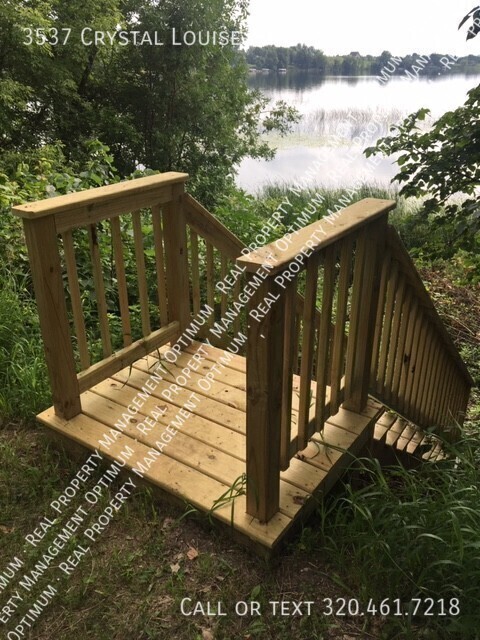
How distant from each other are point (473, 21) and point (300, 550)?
2.62 meters

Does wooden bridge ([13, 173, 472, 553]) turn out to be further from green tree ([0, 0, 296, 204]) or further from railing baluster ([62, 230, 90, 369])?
green tree ([0, 0, 296, 204])

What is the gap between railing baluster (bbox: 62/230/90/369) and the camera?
2137 millimetres

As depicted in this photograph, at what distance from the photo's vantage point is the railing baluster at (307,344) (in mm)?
1646

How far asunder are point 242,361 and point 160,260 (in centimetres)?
77

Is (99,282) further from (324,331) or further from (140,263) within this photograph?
(324,331)

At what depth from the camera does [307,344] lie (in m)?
1.81

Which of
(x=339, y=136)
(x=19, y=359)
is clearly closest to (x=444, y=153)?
(x=19, y=359)

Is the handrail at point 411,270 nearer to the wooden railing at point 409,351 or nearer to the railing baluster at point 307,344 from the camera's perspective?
the wooden railing at point 409,351

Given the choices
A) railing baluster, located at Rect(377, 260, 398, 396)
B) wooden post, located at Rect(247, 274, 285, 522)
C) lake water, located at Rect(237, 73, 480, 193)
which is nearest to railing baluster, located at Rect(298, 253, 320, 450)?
wooden post, located at Rect(247, 274, 285, 522)

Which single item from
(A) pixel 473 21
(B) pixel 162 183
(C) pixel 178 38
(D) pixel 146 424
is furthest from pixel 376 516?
(C) pixel 178 38

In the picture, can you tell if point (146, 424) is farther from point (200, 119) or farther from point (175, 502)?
point (200, 119)

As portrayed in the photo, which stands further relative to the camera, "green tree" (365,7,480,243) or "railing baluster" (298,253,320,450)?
"green tree" (365,7,480,243)

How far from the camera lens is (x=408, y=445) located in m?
3.21

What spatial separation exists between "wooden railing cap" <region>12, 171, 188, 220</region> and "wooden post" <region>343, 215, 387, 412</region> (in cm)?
111
